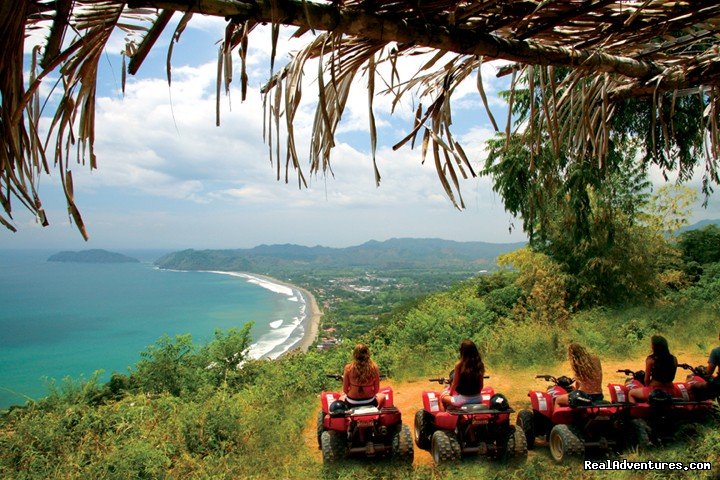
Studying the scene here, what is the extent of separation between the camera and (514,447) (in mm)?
4270

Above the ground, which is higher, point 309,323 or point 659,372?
point 659,372

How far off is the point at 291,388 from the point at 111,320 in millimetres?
53691

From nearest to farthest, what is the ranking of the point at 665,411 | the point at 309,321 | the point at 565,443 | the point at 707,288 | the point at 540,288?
the point at 565,443
the point at 665,411
the point at 707,288
the point at 540,288
the point at 309,321

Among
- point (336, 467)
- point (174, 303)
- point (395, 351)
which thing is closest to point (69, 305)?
point (174, 303)

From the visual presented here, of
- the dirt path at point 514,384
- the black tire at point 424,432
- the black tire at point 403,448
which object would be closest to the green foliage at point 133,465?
the dirt path at point 514,384

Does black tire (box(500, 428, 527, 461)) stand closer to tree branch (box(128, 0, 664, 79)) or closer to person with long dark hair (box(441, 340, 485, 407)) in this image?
person with long dark hair (box(441, 340, 485, 407))

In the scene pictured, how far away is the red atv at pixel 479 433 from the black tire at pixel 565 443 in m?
0.27

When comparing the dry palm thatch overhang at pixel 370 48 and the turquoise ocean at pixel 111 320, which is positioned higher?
the dry palm thatch overhang at pixel 370 48

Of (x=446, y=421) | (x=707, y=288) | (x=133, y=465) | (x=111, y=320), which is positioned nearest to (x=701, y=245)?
(x=707, y=288)

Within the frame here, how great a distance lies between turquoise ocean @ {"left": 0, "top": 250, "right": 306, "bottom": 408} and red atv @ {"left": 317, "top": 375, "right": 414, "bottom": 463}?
5.13 m

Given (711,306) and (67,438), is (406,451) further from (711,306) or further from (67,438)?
(711,306)

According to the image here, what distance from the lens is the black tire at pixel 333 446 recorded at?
443 centimetres

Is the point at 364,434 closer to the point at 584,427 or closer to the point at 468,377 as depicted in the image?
the point at 468,377

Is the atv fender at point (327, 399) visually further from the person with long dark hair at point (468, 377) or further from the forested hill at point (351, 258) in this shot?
the forested hill at point (351, 258)
